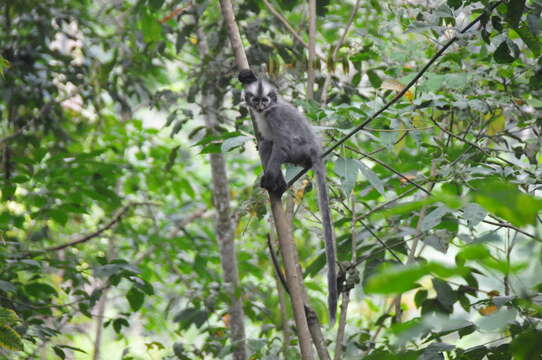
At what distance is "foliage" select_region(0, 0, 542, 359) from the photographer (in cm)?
236

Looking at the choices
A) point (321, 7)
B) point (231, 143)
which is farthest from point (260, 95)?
point (231, 143)

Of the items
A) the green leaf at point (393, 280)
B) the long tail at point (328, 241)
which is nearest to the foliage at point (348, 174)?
the green leaf at point (393, 280)

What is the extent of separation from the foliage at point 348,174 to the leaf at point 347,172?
14 mm

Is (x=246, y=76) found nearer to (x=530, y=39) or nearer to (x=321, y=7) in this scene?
(x=530, y=39)

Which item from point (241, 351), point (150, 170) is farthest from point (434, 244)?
point (150, 170)

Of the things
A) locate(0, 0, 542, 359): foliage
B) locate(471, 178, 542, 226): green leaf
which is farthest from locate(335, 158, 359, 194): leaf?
locate(471, 178, 542, 226): green leaf

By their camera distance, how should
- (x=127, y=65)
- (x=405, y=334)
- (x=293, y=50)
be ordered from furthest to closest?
(x=127, y=65) → (x=293, y=50) → (x=405, y=334)

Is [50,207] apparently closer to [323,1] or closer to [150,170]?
[150,170]

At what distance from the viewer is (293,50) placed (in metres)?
4.86

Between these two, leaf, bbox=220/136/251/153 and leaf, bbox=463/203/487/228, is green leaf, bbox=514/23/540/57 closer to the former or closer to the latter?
leaf, bbox=463/203/487/228

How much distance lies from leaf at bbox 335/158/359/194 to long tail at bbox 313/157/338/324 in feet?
1.73

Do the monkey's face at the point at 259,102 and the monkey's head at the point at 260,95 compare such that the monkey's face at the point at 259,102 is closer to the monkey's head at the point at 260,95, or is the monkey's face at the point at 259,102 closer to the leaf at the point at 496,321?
the monkey's head at the point at 260,95

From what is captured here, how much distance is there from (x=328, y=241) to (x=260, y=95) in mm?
1335

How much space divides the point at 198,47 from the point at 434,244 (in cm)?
355
